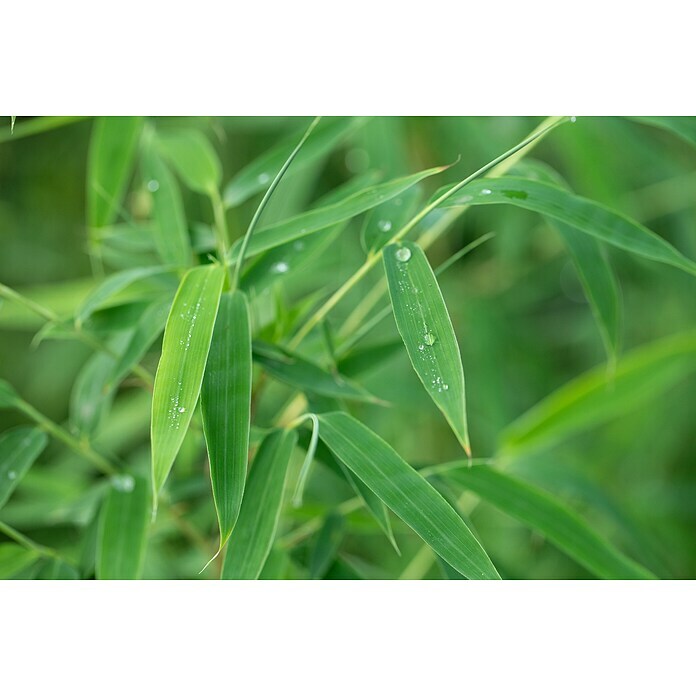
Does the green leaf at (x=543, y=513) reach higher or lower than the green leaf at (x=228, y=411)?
lower

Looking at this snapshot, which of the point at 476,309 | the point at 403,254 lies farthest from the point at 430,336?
the point at 476,309

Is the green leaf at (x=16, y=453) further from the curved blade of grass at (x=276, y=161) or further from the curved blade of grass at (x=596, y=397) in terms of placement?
the curved blade of grass at (x=596, y=397)

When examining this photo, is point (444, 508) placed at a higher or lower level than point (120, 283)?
lower

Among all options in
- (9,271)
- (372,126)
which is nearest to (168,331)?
(372,126)

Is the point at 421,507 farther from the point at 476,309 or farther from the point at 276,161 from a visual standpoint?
the point at 476,309

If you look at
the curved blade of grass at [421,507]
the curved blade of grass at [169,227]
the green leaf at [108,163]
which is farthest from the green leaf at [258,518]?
the green leaf at [108,163]
